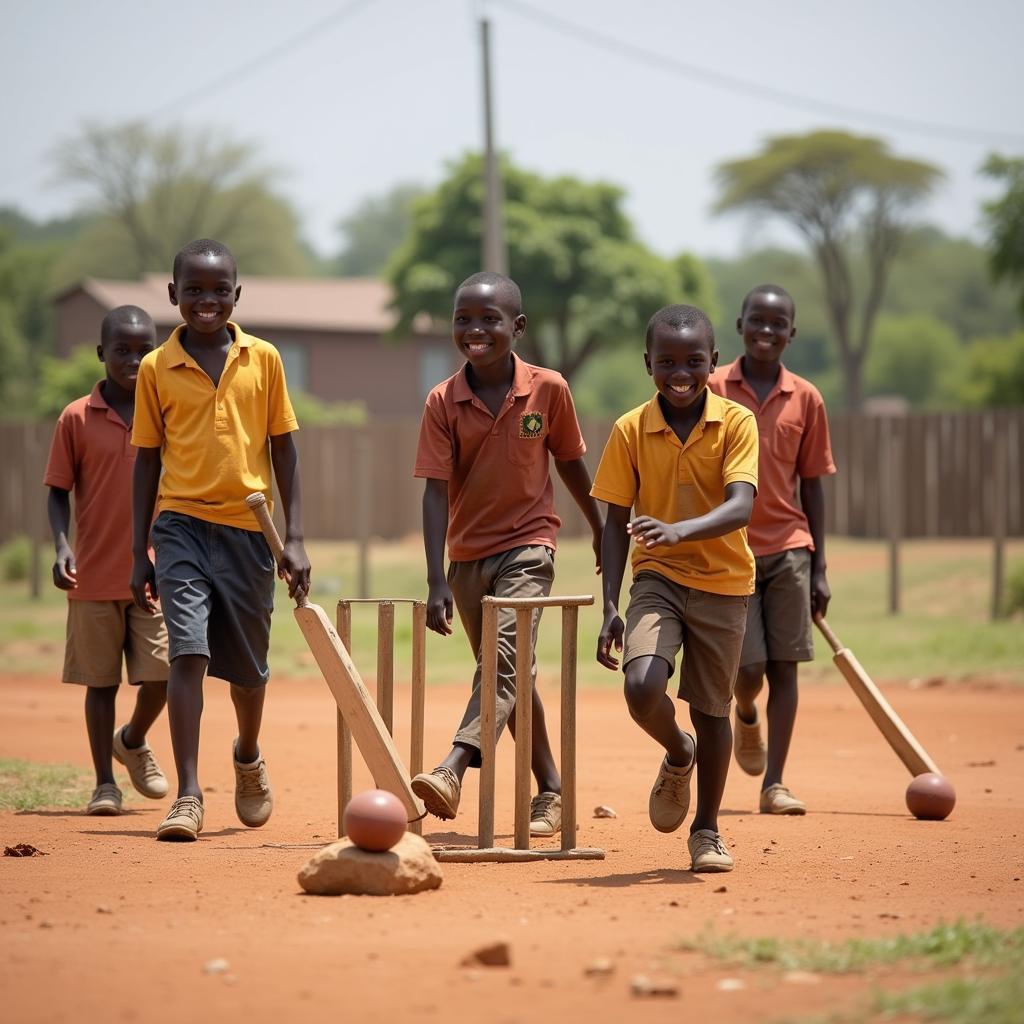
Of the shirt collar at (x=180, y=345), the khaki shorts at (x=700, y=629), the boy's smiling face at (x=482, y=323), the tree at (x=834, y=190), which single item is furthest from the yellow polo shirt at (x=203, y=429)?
the tree at (x=834, y=190)

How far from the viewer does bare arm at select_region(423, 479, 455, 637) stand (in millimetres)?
6195

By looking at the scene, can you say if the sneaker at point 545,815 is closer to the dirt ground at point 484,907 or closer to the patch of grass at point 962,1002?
the dirt ground at point 484,907

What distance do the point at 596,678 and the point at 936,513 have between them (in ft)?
40.8

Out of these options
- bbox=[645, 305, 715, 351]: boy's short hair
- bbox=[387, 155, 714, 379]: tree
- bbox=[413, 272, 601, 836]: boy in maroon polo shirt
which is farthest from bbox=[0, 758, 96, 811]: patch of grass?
bbox=[387, 155, 714, 379]: tree

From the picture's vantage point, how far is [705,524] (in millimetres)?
5594

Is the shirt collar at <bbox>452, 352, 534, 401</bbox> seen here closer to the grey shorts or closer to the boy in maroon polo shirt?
the boy in maroon polo shirt

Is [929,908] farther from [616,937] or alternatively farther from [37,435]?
A: [37,435]

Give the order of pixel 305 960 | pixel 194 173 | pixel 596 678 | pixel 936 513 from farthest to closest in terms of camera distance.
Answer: pixel 194 173, pixel 936 513, pixel 596 678, pixel 305 960

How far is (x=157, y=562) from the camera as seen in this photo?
6.55 metres

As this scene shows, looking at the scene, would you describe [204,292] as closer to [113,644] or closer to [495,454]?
[495,454]

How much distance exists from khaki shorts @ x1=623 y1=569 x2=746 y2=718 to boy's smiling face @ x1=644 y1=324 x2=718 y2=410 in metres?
0.64

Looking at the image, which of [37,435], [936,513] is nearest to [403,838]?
[37,435]

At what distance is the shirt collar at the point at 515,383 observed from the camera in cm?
646

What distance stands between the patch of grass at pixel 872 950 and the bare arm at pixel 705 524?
137cm
